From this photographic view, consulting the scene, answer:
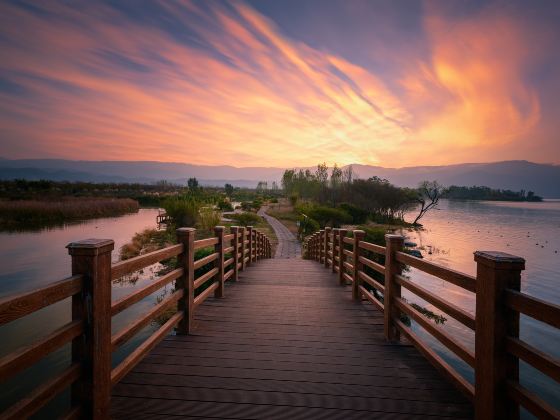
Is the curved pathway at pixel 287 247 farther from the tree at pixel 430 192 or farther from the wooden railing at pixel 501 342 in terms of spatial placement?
the tree at pixel 430 192

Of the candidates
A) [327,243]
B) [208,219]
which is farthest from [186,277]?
[208,219]

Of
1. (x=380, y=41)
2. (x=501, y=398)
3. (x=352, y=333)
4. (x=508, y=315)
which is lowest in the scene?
(x=352, y=333)

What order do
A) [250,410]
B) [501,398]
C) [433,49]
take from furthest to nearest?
[433,49], [250,410], [501,398]

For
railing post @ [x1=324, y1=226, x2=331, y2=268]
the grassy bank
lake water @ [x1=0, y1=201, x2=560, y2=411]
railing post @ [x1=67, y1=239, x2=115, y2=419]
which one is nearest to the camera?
railing post @ [x1=67, y1=239, x2=115, y2=419]

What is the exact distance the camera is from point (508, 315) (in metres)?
2.19

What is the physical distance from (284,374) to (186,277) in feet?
5.55

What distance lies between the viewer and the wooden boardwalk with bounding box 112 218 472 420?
2586 mm

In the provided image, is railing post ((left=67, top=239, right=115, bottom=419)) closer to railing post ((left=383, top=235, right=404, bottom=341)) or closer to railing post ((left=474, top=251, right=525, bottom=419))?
railing post ((left=474, top=251, right=525, bottom=419))

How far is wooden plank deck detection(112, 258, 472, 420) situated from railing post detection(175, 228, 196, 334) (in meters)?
0.18

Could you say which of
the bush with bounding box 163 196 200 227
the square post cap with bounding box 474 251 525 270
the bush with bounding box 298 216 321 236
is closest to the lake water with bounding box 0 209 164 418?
the square post cap with bounding box 474 251 525 270

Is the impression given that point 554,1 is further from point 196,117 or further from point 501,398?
point 196,117

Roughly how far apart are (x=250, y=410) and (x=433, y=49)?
39.5ft

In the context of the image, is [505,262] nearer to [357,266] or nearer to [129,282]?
[357,266]

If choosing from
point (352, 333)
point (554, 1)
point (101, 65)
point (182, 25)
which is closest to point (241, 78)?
point (182, 25)
